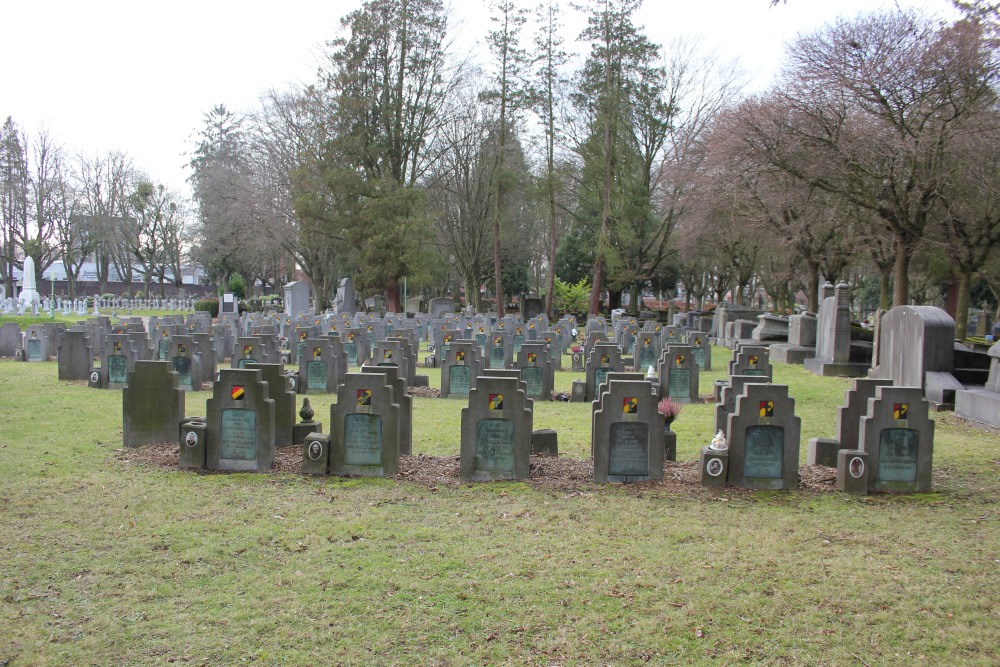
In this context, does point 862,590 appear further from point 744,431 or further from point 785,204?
point 785,204

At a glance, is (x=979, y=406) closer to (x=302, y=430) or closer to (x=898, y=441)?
(x=898, y=441)

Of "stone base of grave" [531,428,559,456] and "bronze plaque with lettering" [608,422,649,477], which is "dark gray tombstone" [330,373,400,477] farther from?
"bronze plaque with lettering" [608,422,649,477]

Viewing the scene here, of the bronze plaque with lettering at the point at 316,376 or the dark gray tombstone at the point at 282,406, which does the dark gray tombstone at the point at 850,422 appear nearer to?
the dark gray tombstone at the point at 282,406

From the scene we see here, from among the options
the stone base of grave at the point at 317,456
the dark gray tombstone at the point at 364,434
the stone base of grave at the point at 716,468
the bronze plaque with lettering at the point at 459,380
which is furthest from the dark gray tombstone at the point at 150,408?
the bronze plaque with lettering at the point at 459,380

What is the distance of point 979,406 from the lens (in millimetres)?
11406

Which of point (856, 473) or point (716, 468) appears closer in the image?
point (856, 473)

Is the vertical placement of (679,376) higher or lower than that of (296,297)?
lower

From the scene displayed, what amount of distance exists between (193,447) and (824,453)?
6.63 metres

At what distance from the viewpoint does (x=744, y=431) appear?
7238 millimetres

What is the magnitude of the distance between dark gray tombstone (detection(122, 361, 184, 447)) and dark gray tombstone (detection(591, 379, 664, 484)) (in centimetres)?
479

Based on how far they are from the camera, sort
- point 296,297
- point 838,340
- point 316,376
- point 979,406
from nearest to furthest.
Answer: point 979,406 < point 316,376 < point 838,340 < point 296,297

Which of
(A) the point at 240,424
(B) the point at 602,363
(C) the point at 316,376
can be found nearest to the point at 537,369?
(B) the point at 602,363

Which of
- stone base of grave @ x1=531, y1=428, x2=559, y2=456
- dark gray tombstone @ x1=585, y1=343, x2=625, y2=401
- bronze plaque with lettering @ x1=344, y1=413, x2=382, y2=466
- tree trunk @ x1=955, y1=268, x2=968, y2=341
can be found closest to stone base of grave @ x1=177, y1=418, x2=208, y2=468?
bronze plaque with lettering @ x1=344, y1=413, x2=382, y2=466

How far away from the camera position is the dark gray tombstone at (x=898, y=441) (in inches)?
282
